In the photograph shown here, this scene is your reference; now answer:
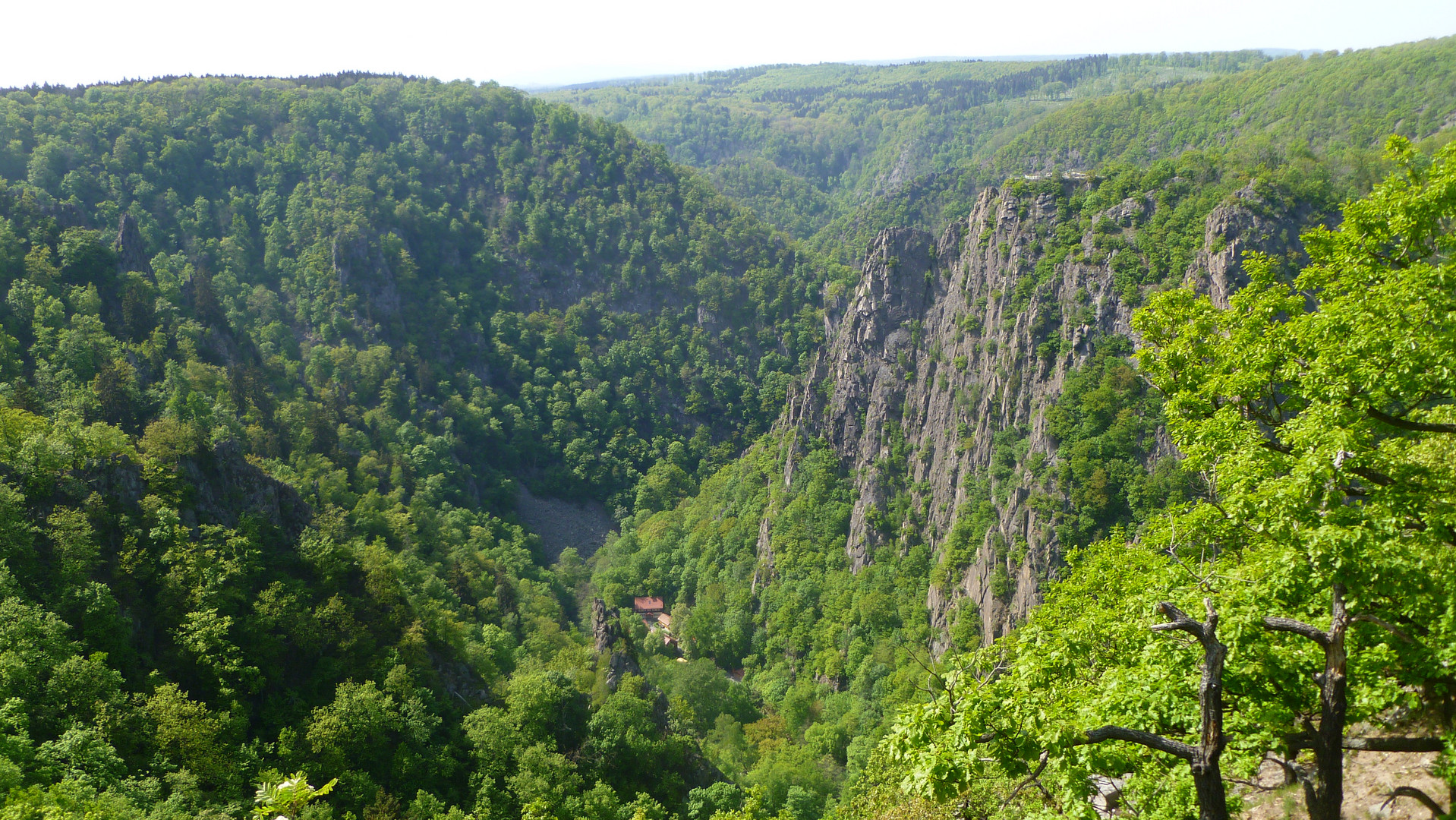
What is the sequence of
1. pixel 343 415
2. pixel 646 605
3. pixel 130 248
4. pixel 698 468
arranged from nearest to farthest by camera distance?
pixel 130 248, pixel 646 605, pixel 343 415, pixel 698 468

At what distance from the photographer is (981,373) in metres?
83.4

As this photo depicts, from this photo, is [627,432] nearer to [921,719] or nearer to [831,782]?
A: [831,782]

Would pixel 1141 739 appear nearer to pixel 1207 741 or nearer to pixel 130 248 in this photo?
pixel 1207 741

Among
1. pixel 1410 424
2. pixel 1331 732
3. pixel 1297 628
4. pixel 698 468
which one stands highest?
pixel 1410 424

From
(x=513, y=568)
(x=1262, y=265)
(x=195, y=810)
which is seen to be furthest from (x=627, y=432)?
(x=1262, y=265)

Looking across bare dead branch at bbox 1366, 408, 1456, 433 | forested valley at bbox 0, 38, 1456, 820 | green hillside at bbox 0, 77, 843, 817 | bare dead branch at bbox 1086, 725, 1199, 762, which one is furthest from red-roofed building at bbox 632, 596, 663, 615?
bare dead branch at bbox 1086, 725, 1199, 762

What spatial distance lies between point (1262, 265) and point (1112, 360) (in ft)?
153

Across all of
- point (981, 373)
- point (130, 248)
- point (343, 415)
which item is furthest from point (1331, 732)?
point (343, 415)

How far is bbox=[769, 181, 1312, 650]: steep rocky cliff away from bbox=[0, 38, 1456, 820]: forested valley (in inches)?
22.4

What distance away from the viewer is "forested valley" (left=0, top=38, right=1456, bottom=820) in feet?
50.9

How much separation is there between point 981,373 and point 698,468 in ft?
210

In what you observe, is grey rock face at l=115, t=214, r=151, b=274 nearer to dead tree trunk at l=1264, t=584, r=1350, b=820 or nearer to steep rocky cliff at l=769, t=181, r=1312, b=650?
steep rocky cliff at l=769, t=181, r=1312, b=650

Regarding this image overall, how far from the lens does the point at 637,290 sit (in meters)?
157

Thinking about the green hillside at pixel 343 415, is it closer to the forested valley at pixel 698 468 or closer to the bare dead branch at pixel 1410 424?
the forested valley at pixel 698 468
